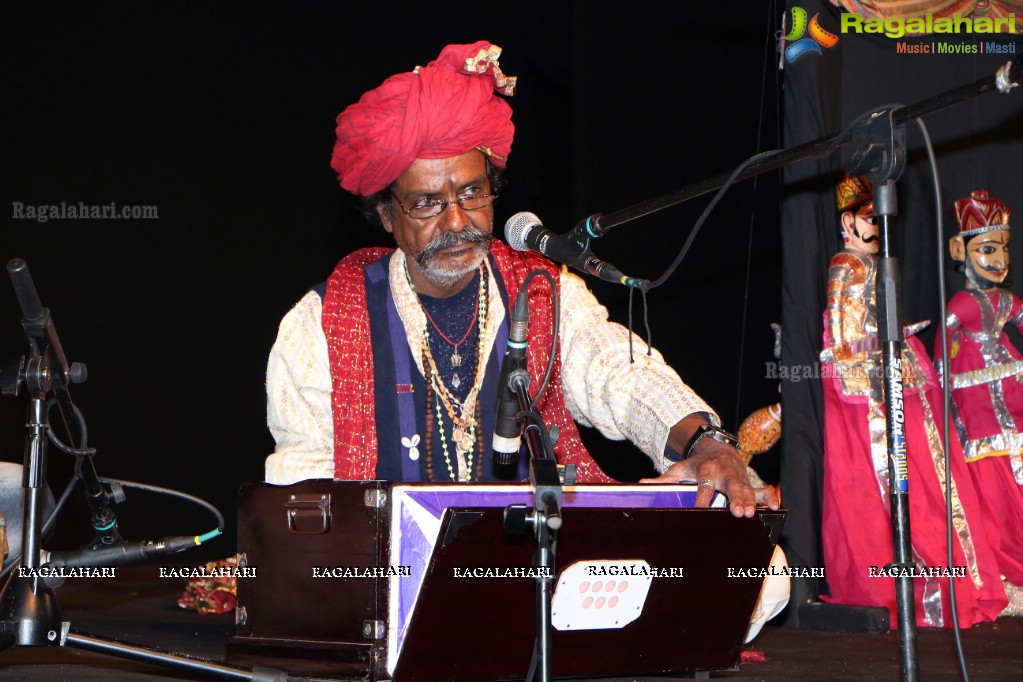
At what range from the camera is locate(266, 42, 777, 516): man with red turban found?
3.06 m

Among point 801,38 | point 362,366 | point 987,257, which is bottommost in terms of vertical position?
point 362,366

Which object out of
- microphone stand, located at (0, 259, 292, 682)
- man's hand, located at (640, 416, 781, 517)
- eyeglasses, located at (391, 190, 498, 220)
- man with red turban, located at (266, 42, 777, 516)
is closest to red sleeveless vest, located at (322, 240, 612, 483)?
man with red turban, located at (266, 42, 777, 516)

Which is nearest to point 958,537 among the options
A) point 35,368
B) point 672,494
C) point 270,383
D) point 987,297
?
point 987,297

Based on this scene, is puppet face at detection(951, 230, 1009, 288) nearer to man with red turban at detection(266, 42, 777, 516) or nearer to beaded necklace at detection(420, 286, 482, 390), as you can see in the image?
man with red turban at detection(266, 42, 777, 516)

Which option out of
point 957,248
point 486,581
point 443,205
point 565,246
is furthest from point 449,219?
point 957,248

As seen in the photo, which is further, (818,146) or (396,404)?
(396,404)

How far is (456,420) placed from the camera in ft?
10.6

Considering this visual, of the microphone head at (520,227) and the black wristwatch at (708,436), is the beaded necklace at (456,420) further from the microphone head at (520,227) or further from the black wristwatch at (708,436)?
the microphone head at (520,227)

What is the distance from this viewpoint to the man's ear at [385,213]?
11.0ft

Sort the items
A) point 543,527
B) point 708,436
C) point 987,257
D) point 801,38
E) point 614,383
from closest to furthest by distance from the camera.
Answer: point 543,527, point 708,436, point 614,383, point 801,38, point 987,257

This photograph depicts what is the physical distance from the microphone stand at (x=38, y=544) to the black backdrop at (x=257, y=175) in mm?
2827

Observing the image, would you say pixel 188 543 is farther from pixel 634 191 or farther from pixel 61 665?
pixel 634 191

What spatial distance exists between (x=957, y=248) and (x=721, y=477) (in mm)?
2402

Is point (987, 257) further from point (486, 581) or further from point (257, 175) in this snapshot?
point (257, 175)
